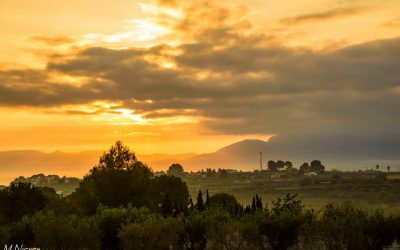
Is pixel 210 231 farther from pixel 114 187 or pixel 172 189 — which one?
pixel 172 189

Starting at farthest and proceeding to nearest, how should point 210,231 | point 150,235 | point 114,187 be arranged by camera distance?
point 114,187
point 210,231
point 150,235

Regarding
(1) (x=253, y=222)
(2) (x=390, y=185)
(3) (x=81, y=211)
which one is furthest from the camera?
(2) (x=390, y=185)

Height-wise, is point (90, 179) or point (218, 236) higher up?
point (90, 179)

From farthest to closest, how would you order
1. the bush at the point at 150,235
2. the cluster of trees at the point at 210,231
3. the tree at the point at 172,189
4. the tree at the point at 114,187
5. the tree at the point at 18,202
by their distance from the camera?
the tree at the point at 172,189 → the tree at the point at 114,187 → the tree at the point at 18,202 → the cluster of trees at the point at 210,231 → the bush at the point at 150,235

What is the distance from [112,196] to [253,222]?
39517mm

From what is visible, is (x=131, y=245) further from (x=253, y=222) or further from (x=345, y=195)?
(x=345, y=195)

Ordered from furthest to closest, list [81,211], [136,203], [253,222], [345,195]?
[345,195], [136,203], [81,211], [253,222]

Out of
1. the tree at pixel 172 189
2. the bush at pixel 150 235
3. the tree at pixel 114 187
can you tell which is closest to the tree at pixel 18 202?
the tree at pixel 114 187

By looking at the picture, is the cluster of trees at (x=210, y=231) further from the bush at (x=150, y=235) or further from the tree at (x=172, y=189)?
the tree at (x=172, y=189)

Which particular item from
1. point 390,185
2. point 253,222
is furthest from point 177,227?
point 390,185

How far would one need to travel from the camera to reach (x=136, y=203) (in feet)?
251

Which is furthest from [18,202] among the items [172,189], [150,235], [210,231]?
[172,189]

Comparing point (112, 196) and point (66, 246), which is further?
point (112, 196)

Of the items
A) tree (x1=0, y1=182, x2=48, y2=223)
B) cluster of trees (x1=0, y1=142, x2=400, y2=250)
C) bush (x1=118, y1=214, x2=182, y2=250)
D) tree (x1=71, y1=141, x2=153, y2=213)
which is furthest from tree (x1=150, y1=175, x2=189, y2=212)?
bush (x1=118, y1=214, x2=182, y2=250)
